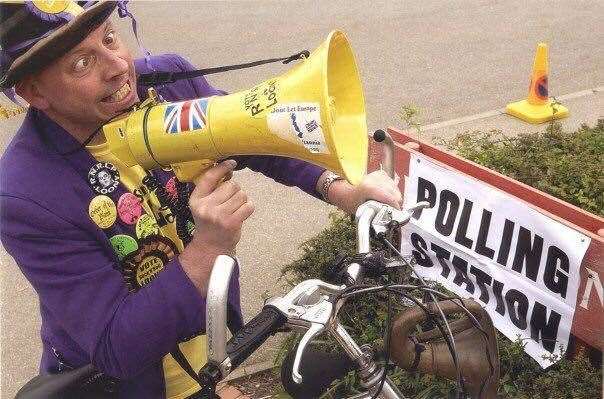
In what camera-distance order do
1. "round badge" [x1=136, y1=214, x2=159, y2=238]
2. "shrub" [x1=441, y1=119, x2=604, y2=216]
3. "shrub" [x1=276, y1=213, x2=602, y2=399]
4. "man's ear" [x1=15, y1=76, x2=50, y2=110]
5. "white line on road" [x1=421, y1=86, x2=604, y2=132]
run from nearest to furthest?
"man's ear" [x1=15, y1=76, x2=50, y2=110] → "round badge" [x1=136, y1=214, x2=159, y2=238] → "shrub" [x1=276, y1=213, x2=602, y2=399] → "shrub" [x1=441, y1=119, x2=604, y2=216] → "white line on road" [x1=421, y1=86, x2=604, y2=132]

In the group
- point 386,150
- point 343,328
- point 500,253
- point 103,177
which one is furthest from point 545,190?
point 103,177

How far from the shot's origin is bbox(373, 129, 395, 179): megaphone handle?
1.74 metres

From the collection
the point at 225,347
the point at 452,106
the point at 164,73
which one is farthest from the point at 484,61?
the point at 225,347

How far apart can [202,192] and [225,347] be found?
1.58ft

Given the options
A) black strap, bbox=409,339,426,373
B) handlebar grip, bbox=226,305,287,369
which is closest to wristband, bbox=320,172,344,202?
black strap, bbox=409,339,426,373

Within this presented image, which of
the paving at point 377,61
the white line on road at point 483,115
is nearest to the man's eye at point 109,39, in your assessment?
the paving at point 377,61

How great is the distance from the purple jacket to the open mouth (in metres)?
0.18

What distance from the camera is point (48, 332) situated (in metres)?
2.05

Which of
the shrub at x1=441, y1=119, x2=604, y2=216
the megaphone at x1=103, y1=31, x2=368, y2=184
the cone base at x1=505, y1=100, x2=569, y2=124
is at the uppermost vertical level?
the megaphone at x1=103, y1=31, x2=368, y2=184

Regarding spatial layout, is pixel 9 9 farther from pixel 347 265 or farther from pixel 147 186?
pixel 347 265

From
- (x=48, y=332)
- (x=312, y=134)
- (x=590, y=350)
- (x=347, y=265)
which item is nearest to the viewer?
(x=312, y=134)

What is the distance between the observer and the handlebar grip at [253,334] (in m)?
1.25

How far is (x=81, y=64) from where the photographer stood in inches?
64.0

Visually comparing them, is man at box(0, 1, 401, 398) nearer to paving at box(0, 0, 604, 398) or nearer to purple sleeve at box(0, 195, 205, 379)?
purple sleeve at box(0, 195, 205, 379)
